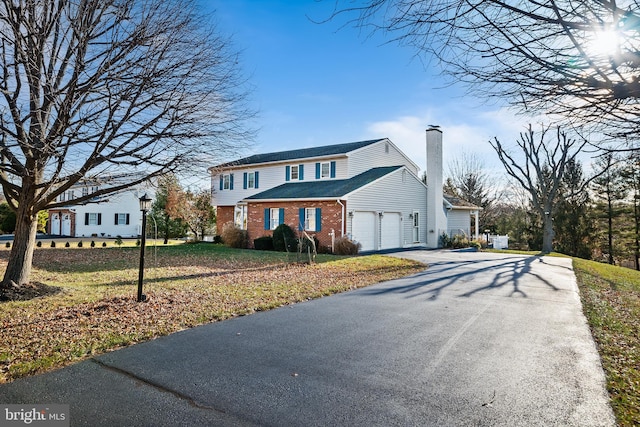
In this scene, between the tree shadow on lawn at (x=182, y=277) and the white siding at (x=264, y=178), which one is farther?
the white siding at (x=264, y=178)

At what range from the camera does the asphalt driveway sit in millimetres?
3387

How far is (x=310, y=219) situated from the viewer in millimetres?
21109

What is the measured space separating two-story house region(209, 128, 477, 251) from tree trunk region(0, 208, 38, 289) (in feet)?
37.4

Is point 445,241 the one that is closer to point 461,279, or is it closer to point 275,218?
point 275,218

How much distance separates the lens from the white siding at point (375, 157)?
23.6 meters

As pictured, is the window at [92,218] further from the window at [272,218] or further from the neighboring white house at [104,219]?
the window at [272,218]

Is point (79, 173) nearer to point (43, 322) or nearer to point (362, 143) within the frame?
point (43, 322)

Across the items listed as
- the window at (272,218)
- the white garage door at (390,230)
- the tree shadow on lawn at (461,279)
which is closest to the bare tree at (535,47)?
the tree shadow on lawn at (461,279)

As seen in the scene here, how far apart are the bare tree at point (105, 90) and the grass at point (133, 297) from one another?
2247 millimetres

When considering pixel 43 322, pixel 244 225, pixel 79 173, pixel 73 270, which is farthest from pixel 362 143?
pixel 43 322

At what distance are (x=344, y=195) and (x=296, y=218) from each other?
3609mm

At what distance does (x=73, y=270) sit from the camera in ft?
41.5

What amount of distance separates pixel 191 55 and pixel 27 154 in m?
3.77

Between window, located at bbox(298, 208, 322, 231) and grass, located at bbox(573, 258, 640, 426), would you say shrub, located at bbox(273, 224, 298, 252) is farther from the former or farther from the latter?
grass, located at bbox(573, 258, 640, 426)
